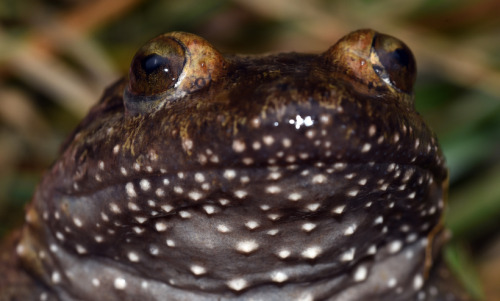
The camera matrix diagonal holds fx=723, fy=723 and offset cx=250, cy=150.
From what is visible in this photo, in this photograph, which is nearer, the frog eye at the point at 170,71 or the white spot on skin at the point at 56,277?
the frog eye at the point at 170,71

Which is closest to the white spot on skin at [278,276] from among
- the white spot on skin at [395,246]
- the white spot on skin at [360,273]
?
the white spot on skin at [360,273]

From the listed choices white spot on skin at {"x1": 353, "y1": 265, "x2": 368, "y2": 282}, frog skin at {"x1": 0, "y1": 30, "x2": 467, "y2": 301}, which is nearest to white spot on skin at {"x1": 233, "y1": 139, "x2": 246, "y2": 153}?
frog skin at {"x1": 0, "y1": 30, "x2": 467, "y2": 301}

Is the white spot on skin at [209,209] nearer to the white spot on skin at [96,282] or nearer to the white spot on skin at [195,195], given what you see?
the white spot on skin at [195,195]

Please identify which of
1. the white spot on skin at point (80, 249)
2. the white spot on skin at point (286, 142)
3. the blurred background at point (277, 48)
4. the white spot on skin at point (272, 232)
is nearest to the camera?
the white spot on skin at point (286, 142)

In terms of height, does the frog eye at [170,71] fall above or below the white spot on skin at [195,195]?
above

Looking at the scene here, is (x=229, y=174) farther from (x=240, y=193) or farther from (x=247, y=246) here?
(x=247, y=246)

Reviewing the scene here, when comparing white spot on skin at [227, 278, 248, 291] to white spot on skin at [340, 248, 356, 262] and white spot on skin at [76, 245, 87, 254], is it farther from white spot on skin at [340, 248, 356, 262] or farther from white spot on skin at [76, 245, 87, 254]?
white spot on skin at [76, 245, 87, 254]

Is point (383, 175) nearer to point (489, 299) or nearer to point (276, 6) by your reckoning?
point (489, 299)

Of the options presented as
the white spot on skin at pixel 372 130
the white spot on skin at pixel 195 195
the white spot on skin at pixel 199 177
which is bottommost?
the white spot on skin at pixel 195 195
